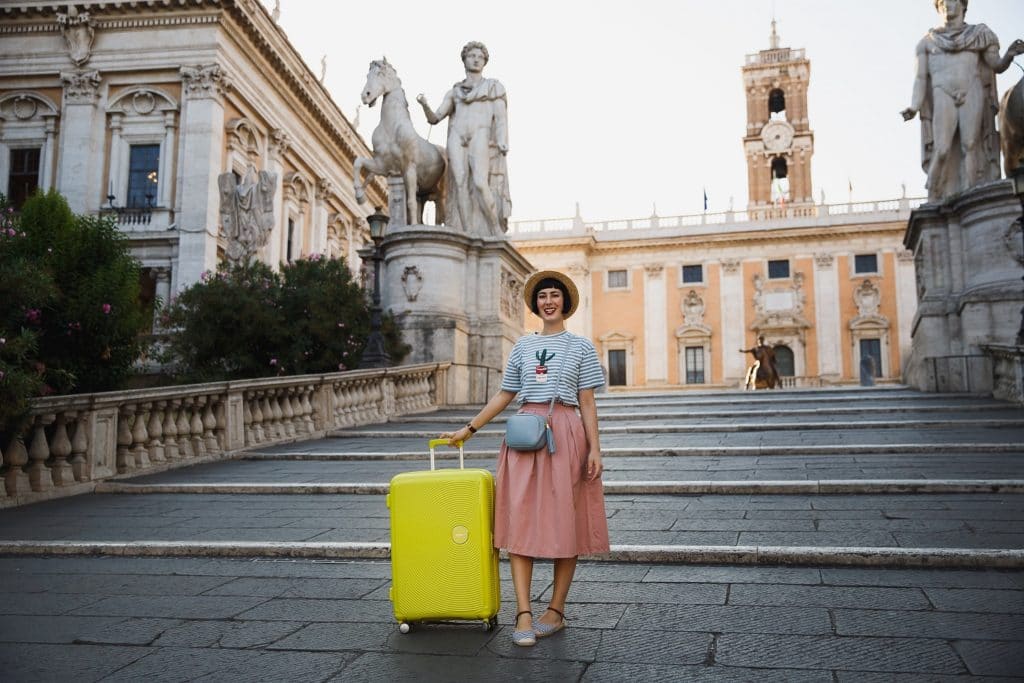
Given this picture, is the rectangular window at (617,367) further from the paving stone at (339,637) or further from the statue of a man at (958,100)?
the paving stone at (339,637)

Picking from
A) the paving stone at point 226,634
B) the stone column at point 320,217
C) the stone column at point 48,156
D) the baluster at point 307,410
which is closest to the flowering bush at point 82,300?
the baluster at point 307,410

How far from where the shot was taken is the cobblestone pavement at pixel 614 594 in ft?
10.1

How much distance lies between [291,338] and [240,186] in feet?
24.4

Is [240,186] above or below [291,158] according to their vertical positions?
below

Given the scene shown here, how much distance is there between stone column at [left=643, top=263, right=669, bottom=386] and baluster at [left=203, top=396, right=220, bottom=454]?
41650mm

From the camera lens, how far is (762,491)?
20.5 ft

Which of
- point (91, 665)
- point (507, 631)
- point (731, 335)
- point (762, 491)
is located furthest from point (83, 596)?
point (731, 335)

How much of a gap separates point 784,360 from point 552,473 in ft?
156

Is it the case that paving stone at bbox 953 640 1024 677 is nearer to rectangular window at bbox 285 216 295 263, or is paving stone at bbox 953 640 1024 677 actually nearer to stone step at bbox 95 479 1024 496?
stone step at bbox 95 479 1024 496

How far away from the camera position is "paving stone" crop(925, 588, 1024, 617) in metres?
3.53

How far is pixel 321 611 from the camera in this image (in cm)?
388

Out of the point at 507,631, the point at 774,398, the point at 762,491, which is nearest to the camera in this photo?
the point at 507,631

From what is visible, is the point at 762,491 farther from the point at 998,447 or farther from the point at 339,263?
the point at 339,263

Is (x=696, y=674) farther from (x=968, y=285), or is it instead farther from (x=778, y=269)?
(x=778, y=269)
